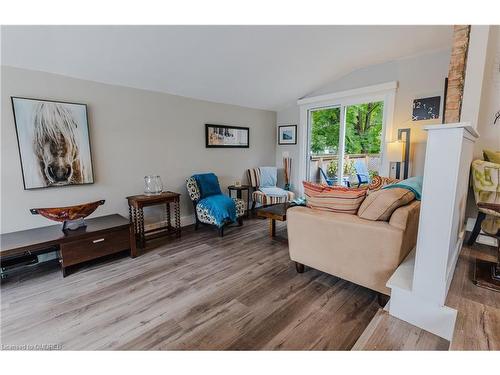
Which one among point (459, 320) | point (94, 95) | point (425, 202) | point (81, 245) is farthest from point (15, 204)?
point (459, 320)

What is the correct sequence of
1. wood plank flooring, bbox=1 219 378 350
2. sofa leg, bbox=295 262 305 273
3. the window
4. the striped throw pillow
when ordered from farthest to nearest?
1. the window
2. sofa leg, bbox=295 262 305 273
3. the striped throw pillow
4. wood plank flooring, bbox=1 219 378 350

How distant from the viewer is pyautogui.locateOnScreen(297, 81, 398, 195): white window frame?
381cm

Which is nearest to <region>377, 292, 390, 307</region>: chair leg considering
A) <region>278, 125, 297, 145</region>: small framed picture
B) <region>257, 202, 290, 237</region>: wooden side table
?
<region>257, 202, 290, 237</region>: wooden side table

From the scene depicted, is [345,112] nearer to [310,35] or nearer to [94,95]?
[310,35]

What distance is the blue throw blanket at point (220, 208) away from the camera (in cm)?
342

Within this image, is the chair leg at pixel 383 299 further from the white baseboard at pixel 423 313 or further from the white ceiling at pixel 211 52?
the white ceiling at pixel 211 52

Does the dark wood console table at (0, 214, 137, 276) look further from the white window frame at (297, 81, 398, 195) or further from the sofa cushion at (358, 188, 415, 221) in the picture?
the white window frame at (297, 81, 398, 195)

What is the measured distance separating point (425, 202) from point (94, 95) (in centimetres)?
348

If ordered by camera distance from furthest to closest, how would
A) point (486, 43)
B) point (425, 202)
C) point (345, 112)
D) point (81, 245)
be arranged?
point (345, 112), point (81, 245), point (486, 43), point (425, 202)

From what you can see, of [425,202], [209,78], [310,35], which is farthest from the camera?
[209,78]

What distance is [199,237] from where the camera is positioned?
3.47 meters

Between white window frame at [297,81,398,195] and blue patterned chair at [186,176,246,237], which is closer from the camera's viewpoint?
blue patterned chair at [186,176,246,237]

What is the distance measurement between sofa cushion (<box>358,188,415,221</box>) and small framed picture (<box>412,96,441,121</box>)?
225 cm

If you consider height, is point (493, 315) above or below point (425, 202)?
below
